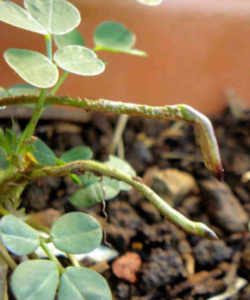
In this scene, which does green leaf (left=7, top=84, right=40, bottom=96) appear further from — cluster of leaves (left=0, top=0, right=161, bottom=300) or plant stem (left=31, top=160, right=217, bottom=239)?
plant stem (left=31, top=160, right=217, bottom=239)

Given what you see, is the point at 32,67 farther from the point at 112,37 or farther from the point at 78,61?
the point at 112,37

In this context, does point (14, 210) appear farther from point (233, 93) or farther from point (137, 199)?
point (233, 93)

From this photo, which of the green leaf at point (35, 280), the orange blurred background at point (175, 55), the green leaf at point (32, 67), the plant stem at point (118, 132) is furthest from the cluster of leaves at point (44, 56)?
the plant stem at point (118, 132)

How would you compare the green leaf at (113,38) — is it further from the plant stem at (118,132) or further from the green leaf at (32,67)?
the plant stem at (118,132)

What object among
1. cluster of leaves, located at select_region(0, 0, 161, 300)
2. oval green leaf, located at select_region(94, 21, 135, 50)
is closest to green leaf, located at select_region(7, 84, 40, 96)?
cluster of leaves, located at select_region(0, 0, 161, 300)

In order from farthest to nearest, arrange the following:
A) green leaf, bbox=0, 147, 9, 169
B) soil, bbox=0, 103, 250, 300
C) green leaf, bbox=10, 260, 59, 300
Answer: soil, bbox=0, 103, 250, 300
green leaf, bbox=0, 147, 9, 169
green leaf, bbox=10, 260, 59, 300

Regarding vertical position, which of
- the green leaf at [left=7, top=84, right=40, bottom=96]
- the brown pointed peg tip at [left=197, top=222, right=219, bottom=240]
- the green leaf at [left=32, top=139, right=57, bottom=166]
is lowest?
the green leaf at [left=32, top=139, right=57, bottom=166]
